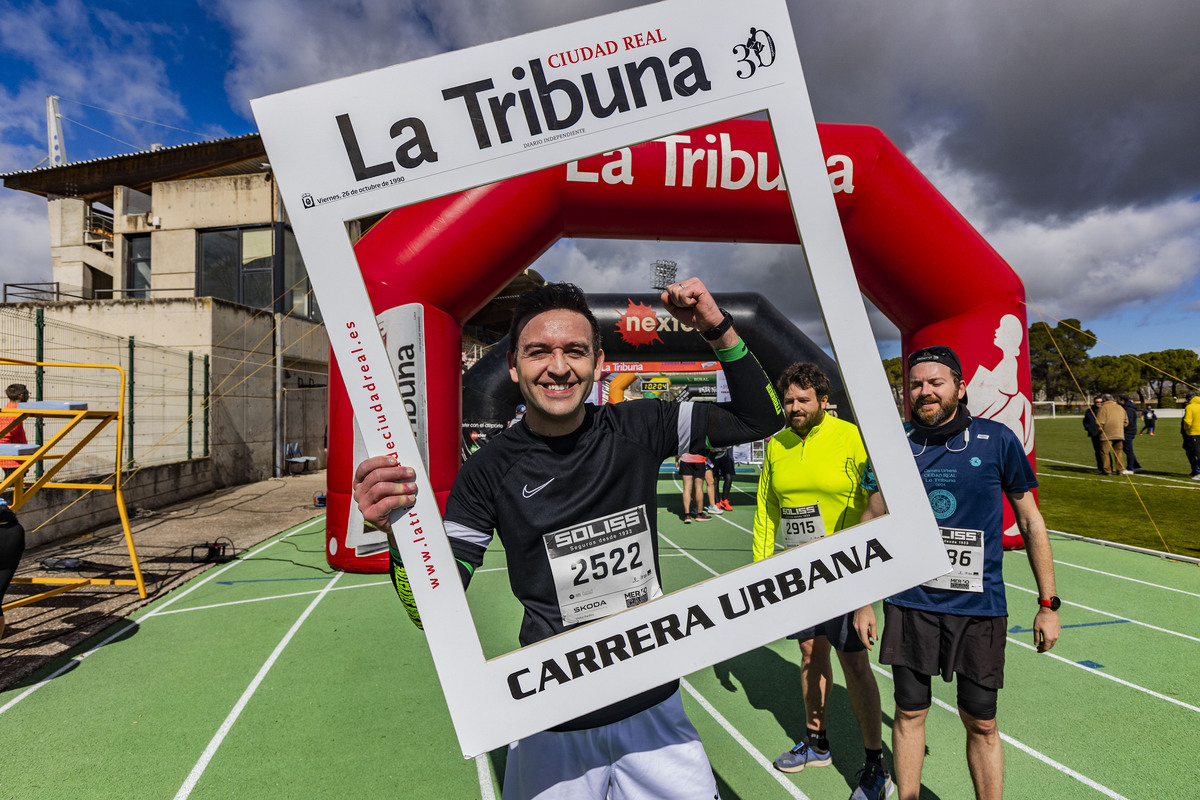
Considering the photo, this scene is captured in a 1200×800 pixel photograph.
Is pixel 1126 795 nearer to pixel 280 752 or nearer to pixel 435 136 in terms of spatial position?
pixel 435 136

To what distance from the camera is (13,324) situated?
6.98 meters

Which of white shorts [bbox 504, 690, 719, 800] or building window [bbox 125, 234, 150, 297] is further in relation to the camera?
building window [bbox 125, 234, 150, 297]

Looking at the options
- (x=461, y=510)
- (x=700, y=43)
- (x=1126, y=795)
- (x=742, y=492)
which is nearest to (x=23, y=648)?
(x=461, y=510)

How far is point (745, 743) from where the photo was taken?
280 centimetres

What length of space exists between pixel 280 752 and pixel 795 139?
346 centimetres

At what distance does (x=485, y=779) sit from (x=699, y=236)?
12.7 ft

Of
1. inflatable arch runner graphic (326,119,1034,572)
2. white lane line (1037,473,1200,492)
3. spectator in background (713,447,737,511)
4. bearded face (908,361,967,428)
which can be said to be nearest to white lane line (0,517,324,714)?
inflatable arch runner graphic (326,119,1034,572)

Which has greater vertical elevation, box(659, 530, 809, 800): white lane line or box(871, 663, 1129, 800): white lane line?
box(659, 530, 809, 800): white lane line

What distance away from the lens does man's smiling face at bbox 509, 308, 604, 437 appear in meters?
1.24

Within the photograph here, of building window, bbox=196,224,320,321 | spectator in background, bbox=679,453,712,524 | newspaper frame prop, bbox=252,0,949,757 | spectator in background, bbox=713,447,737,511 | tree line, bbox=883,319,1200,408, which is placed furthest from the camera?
tree line, bbox=883,319,1200,408

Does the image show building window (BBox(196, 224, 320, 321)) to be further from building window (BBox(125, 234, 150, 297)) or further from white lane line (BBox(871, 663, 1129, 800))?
white lane line (BBox(871, 663, 1129, 800))

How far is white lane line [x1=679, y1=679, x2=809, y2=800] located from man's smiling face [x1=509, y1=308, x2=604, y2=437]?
1.99 m

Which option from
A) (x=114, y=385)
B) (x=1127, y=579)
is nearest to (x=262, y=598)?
(x=114, y=385)

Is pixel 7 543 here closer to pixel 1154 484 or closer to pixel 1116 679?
pixel 1116 679
